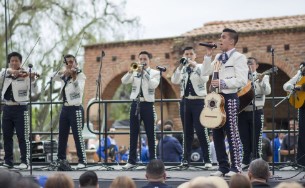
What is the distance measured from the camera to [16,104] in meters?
11.5

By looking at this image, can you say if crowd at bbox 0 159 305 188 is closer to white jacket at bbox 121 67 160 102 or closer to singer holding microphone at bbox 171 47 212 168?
singer holding microphone at bbox 171 47 212 168

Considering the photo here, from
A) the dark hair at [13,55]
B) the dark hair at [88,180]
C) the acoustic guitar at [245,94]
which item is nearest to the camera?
the dark hair at [88,180]

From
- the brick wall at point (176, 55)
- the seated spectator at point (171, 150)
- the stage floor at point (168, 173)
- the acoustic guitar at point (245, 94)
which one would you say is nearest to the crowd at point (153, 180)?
the stage floor at point (168, 173)

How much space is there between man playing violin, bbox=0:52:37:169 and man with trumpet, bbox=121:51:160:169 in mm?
1587

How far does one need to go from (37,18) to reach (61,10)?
44.0 inches

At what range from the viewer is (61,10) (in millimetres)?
27984

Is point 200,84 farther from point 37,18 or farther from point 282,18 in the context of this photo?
point 37,18

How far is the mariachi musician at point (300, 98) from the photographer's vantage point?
1007cm

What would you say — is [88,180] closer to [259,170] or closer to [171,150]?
[259,170]

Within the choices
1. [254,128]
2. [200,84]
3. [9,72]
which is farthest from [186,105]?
[9,72]

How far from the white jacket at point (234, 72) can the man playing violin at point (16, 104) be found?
3.24m

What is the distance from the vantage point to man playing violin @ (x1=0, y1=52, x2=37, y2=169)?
1143 cm

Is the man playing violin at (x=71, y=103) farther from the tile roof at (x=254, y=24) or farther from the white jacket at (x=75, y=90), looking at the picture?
the tile roof at (x=254, y=24)

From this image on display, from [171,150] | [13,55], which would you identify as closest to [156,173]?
[13,55]
